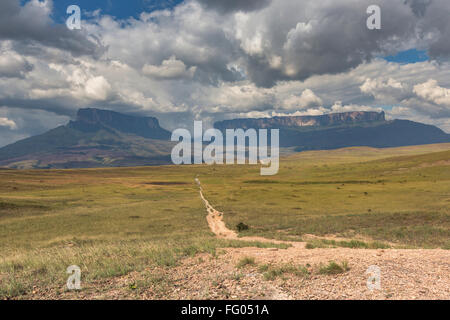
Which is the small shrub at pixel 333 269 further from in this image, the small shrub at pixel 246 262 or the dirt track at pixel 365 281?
the small shrub at pixel 246 262

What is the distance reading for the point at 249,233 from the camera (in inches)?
1298

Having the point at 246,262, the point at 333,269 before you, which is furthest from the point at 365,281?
the point at 246,262

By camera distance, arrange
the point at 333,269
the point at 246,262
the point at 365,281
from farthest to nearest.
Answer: the point at 246,262 < the point at 333,269 < the point at 365,281

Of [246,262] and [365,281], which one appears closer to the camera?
[365,281]

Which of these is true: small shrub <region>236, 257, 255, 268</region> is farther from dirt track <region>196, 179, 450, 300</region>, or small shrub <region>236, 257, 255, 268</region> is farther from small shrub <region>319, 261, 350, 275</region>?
→ small shrub <region>319, 261, 350, 275</region>

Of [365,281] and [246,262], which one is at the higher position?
[365,281]

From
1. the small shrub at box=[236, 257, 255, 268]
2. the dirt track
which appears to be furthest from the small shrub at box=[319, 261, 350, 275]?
the small shrub at box=[236, 257, 255, 268]

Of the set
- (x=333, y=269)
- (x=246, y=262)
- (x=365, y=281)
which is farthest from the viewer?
(x=246, y=262)

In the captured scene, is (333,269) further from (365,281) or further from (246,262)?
(246,262)

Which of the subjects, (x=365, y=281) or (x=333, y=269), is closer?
(x=365, y=281)

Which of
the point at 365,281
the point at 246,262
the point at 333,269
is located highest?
the point at 365,281
